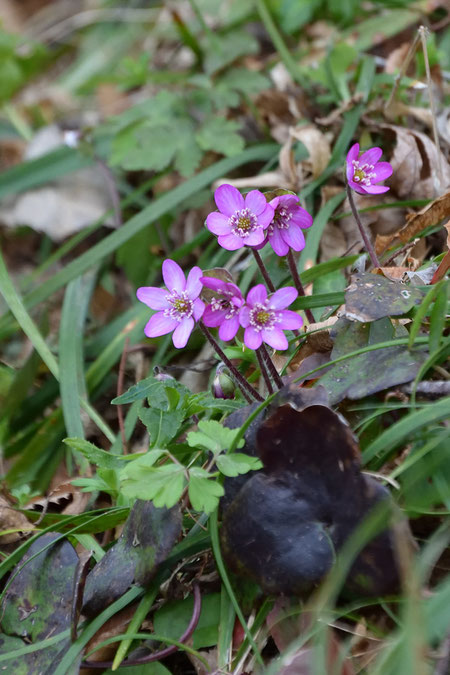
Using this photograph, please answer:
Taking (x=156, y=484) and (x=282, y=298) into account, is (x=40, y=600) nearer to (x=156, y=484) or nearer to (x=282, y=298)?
(x=156, y=484)

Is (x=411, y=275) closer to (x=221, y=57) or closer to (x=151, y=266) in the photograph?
(x=151, y=266)

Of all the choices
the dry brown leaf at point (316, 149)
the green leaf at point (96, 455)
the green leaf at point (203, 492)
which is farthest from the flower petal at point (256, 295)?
the dry brown leaf at point (316, 149)

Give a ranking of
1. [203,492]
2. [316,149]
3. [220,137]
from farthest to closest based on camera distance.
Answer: [220,137] < [316,149] < [203,492]

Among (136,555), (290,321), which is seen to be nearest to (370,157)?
(290,321)

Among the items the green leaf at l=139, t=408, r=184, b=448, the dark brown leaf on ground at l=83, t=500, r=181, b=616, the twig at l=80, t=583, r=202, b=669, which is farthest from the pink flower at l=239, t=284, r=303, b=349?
the twig at l=80, t=583, r=202, b=669

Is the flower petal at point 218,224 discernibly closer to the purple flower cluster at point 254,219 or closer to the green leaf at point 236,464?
the purple flower cluster at point 254,219
